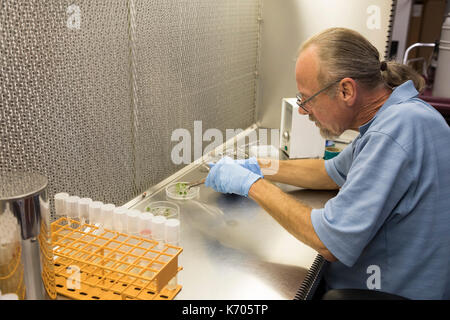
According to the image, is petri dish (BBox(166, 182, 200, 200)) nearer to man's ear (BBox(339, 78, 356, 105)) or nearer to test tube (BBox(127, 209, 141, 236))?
test tube (BBox(127, 209, 141, 236))

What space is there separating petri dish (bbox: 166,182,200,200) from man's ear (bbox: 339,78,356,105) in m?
0.66

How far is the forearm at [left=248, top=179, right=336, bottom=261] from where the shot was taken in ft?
3.55

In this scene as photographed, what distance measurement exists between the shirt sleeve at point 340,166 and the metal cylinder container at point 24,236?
1024 millimetres

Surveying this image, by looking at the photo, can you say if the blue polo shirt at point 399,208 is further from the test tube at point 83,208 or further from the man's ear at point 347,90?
the test tube at point 83,208

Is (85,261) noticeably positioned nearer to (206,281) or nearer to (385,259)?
(206,281)

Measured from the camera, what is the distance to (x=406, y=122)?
1.02 metres

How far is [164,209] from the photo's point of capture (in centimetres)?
138

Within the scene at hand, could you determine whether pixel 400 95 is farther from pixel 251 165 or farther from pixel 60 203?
pixel 60 203

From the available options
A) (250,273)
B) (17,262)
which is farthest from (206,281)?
(17,262)

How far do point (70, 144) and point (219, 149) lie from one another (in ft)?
3.34

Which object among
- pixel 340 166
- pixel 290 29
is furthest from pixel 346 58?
pixel 290 29

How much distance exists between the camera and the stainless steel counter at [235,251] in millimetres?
1032

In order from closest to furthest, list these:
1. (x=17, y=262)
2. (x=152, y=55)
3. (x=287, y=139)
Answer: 1. (x=17, y=262)
2. (x=152, y=55)
3. (x=287, y=139)

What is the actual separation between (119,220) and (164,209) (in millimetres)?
343
